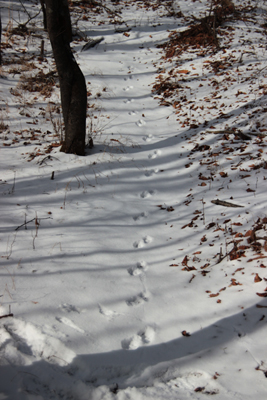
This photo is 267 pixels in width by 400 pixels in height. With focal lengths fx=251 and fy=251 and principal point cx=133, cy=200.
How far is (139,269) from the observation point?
265 centimetres

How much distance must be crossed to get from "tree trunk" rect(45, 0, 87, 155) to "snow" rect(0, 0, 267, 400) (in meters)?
0.37

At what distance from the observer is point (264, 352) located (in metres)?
1.61

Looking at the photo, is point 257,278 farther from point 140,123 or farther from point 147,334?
point 140,123

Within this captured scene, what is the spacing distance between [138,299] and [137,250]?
2.29 feet

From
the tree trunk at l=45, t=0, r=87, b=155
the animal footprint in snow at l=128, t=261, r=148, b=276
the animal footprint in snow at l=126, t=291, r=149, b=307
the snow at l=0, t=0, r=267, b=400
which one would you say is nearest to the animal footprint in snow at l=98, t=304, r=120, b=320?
the snow at l=0, t=0, r=267, b=400

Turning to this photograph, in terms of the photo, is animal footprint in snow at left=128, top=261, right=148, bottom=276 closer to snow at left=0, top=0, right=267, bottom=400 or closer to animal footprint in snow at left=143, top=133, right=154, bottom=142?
snow at left=0, top=0, right=267, bottom=400

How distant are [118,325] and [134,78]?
779cm

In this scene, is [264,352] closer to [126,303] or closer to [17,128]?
[126,303]

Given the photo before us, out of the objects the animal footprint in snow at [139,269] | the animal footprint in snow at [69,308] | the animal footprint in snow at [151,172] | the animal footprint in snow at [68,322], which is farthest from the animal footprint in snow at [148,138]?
the animal footprint in snow at [68,322]

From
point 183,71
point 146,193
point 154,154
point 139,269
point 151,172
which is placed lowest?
point 139,269

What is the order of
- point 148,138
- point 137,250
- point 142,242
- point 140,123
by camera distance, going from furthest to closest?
point 140,123, point 148,138, point 142,242, point 137,250

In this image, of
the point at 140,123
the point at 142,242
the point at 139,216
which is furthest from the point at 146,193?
the point at 140,123

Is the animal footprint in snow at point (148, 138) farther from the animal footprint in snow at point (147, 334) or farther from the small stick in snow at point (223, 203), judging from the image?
the animal footprint in snow at point (147, 334)

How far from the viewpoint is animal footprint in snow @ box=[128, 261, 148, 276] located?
2.60 meters
